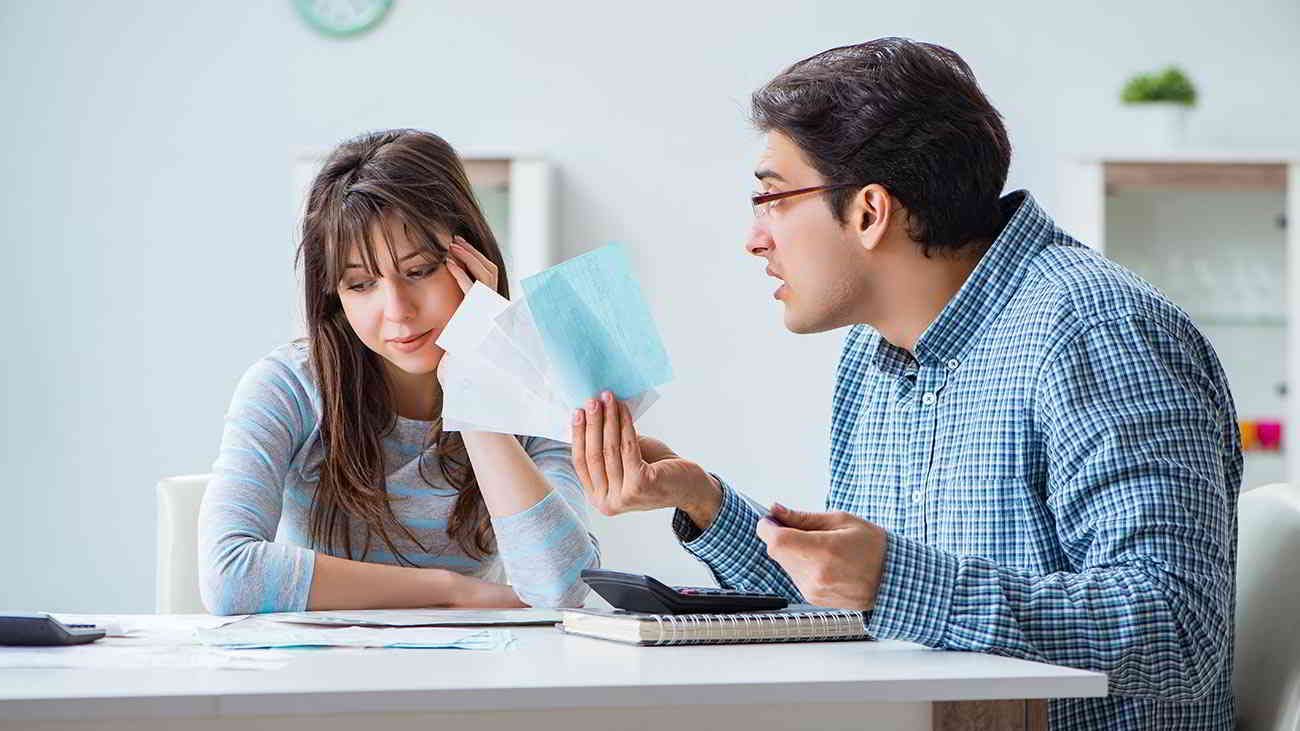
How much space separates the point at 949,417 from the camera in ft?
4.92

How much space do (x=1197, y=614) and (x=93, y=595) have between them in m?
3.81

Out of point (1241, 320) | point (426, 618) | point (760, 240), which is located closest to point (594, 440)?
point (426, 618)

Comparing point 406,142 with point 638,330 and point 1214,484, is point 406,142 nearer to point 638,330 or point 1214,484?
point 638,330

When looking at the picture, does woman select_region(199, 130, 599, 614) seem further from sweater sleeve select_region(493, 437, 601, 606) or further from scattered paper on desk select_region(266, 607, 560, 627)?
scattered paper on desk select_region(266, 607, 560, 627)

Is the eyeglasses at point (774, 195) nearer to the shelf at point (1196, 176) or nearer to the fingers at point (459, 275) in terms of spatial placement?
the fingers at point (459, 275)

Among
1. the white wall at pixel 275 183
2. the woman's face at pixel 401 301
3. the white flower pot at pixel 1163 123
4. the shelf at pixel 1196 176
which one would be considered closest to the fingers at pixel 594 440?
the woman's face at pixel 401 301

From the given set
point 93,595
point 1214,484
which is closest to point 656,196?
point 93,595

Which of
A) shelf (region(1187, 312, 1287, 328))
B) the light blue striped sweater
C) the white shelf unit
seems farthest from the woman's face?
shelf (region(1187, 312, 1287, 328))

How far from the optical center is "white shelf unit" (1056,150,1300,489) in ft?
13.2

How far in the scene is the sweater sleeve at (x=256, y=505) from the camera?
1.72 metres

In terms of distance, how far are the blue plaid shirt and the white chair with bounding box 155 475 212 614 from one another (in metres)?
0.90

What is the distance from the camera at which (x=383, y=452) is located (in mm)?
2018

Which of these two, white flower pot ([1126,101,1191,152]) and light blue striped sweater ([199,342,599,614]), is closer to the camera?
light blue striped sweater ([199,342,599,614])

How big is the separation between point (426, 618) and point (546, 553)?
0.36m
